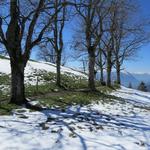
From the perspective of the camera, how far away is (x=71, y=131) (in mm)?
9469

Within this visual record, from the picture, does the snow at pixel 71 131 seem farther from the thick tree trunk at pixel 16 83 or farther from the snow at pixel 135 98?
the snow at pixel 135 98

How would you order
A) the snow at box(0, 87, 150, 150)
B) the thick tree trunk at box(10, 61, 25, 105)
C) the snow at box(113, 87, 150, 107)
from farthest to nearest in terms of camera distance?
1. the snow at box(113, 87, 150, 107)
2. the thick tree trunk at box(10, 61, 25, 105)
3. the snow at box(0, 87, 150, 150)

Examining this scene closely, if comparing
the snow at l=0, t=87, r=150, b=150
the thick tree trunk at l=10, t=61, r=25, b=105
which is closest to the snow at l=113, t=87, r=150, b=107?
the snow at l=0, t=87, r=150, b=150

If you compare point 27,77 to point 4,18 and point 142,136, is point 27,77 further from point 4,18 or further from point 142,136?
point 142,136

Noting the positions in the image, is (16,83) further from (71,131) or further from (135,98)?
(135,98)

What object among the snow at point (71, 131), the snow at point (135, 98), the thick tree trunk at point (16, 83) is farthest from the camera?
the snow at point (135, 98)

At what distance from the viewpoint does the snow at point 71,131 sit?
26.5ft

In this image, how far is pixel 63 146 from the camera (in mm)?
7941

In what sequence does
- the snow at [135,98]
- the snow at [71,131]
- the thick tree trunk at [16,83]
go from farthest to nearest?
the snow at [135,98] → the thick tree trunk at [16,83] → the snow at [71,131]

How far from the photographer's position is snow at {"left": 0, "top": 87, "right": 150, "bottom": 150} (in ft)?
26.5

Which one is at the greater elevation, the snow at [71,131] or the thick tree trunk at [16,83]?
the thick tree trunk at [16,83]

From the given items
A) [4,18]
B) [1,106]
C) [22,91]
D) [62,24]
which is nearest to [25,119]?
[1,106]

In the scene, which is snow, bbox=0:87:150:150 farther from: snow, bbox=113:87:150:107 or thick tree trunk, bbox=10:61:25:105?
snow, bbox=113:87:150:107

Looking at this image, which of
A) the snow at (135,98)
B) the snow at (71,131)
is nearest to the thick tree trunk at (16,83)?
the snow at (71,131)
